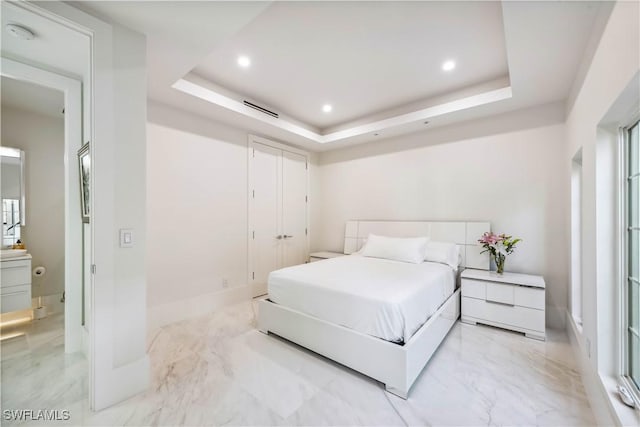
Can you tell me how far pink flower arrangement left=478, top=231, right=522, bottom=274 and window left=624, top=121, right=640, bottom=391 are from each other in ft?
4.94

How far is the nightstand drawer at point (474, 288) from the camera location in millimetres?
2857

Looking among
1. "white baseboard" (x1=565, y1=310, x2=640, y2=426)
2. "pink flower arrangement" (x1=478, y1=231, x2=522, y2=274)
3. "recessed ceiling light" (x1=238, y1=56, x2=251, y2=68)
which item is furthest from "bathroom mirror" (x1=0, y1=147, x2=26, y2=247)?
"pink flower arrangement" (x1=478, y1=231, x2=522, y2=274)

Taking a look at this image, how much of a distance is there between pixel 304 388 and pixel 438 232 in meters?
2.69

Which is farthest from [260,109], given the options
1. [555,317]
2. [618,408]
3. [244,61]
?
[555,317]

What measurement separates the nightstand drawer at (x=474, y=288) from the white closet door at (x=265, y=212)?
8.98 feet

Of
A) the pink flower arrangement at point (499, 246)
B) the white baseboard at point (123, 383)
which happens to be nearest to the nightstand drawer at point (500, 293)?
the pink flower arrangement at point (499, 246)

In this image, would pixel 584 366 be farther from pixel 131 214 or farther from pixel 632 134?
pixel 131 214

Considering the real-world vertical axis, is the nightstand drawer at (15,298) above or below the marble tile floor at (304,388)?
above

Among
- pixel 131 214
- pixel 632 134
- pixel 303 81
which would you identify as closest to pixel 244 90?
pixel 303 81

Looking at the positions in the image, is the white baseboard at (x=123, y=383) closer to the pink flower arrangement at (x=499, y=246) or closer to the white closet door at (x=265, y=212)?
the white closet door at (x=265, y=212)

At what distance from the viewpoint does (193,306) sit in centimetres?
322

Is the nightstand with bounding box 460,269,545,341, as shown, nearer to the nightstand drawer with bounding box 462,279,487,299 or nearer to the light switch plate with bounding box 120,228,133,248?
the nightstand drawer with bounding box 462,279,487,299

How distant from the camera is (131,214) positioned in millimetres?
1766

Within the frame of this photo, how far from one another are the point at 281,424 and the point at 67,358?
1988mm
